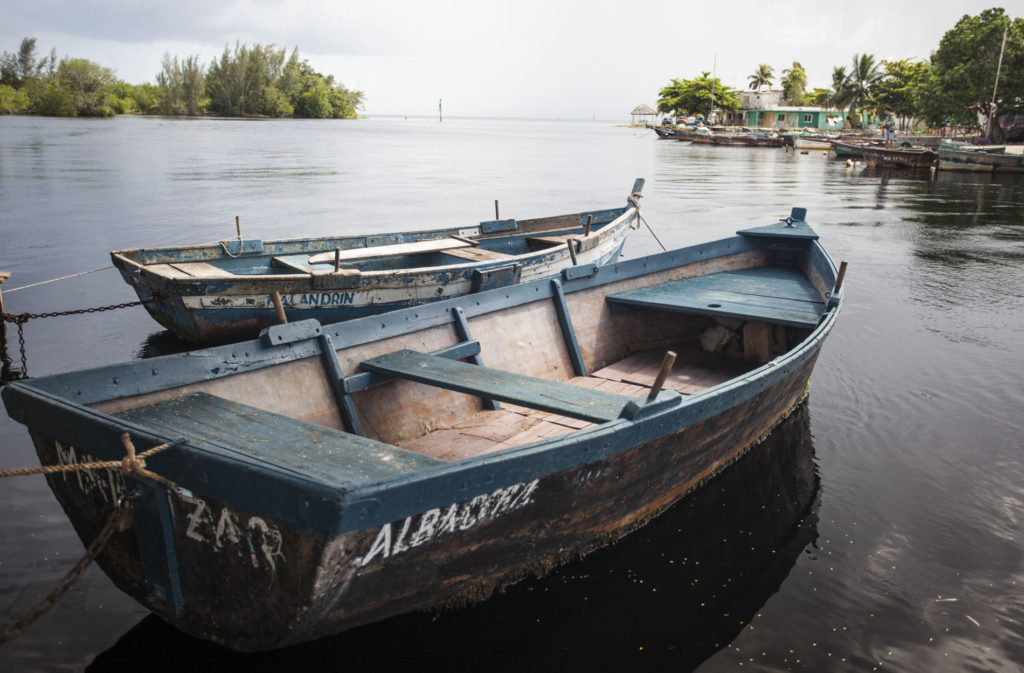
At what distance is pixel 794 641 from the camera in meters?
4.94

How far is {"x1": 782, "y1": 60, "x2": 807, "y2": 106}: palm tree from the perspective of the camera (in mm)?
102438

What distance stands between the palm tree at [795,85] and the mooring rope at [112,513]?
11186cm

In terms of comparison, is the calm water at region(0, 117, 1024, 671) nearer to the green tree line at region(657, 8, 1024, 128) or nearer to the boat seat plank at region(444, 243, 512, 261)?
the boat seat plank at region(444, 243, 512, 261)

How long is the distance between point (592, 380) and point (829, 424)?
10.6 feet

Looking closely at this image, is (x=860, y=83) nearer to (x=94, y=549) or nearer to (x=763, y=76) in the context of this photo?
(x=763, y=76)

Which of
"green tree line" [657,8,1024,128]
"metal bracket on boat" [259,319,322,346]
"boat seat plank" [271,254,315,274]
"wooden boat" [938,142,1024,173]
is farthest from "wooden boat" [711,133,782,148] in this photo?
"metal bracket on boat" [259,319,322,346]

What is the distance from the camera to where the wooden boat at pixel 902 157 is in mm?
42688

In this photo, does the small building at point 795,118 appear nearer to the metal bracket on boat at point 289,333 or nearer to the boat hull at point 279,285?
the boat hull at point 279,285

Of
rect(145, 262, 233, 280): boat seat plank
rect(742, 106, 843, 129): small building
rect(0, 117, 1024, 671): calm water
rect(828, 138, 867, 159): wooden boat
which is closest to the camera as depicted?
rect(0, 117, 1024, 671): calm water

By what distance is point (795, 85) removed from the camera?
103 metres

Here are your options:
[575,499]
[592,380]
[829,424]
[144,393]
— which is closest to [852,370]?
[829,424]

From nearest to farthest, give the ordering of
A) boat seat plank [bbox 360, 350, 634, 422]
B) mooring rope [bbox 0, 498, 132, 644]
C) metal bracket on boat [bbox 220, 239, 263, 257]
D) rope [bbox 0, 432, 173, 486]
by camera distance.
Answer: rope [bbox 0, 432, 173, 486]
mooring rope [bbox 0, 498, 132, 644]
boat seat plank [bbox 360, 350, 634, 422]
metal bracket on boat [bbox 220, 239, 263, 257]

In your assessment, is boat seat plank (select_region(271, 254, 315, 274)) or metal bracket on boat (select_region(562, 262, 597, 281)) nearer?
metal bracket on boat (select_region(562, 262, 597, 281))

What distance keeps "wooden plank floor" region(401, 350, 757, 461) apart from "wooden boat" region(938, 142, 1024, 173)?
41.3 m
